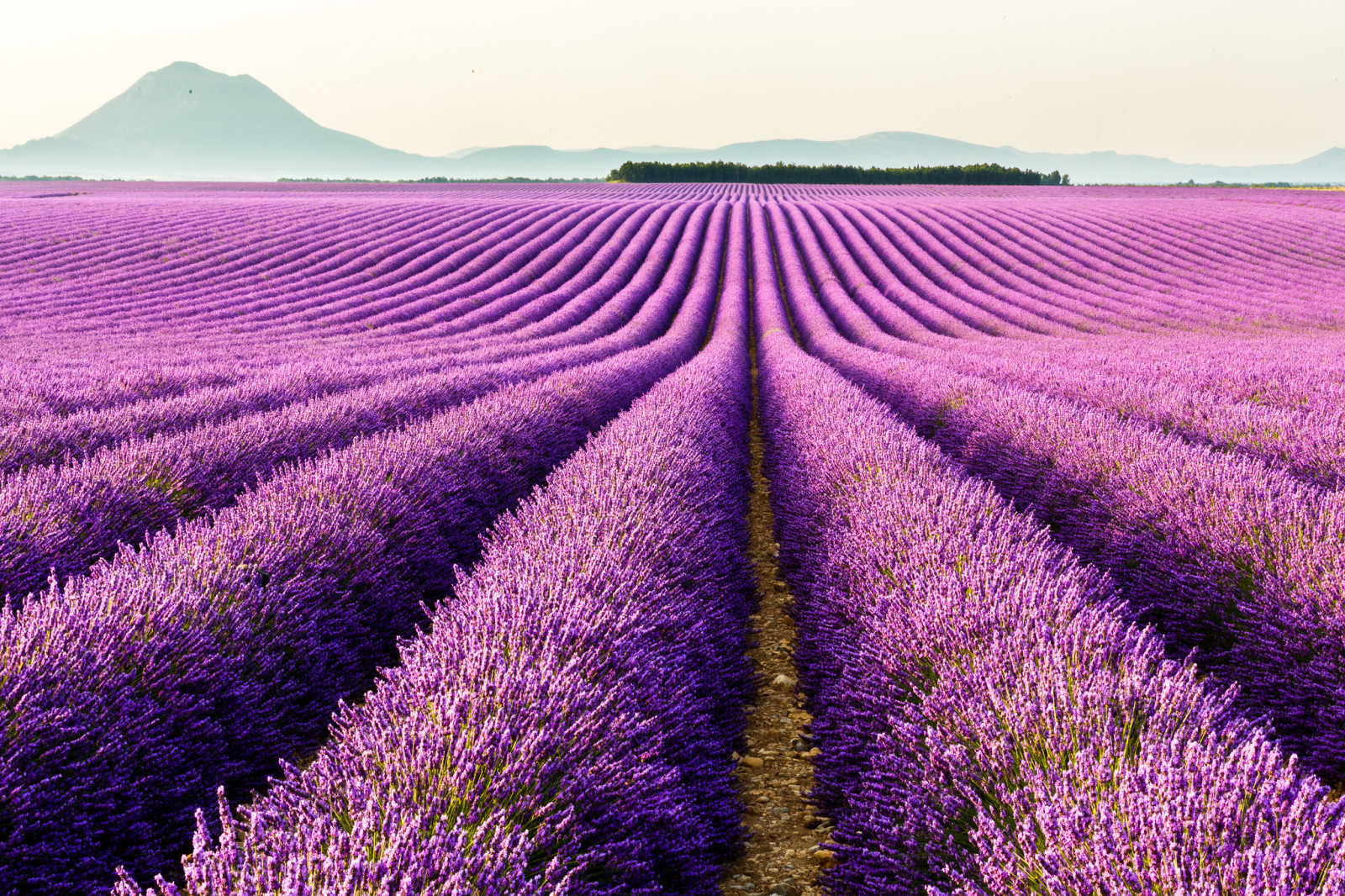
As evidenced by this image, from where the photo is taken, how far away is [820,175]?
6644cm

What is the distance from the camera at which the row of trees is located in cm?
6456

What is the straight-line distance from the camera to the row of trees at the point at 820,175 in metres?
64.6

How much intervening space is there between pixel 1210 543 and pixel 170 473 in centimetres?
537

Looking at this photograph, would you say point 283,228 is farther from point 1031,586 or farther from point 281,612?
point 1031,586

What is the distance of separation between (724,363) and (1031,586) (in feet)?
23.2

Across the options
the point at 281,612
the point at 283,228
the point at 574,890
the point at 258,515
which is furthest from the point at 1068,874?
the point at 283,228

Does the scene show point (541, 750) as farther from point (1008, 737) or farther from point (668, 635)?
point (1008, 737)

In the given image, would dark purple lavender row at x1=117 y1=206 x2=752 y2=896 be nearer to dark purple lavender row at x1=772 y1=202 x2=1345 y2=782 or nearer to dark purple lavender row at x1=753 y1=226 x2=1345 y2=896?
dark purple lavender row at x1=753 y1=226 x2=1345 y2=896

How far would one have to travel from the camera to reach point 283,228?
23.5m

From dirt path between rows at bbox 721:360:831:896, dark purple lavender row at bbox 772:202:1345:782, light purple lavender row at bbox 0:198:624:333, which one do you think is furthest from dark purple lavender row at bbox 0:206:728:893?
light purple lavender row at bbox 0:198:624:333

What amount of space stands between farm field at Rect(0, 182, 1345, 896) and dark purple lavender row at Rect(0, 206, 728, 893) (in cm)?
1

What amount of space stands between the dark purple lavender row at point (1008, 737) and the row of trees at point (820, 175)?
219ft

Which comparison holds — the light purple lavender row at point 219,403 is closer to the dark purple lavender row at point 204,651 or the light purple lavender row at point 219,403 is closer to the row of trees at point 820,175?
the dark purple lavender row at point 204,651

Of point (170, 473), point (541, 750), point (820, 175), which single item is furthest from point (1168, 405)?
point (820, 175)
